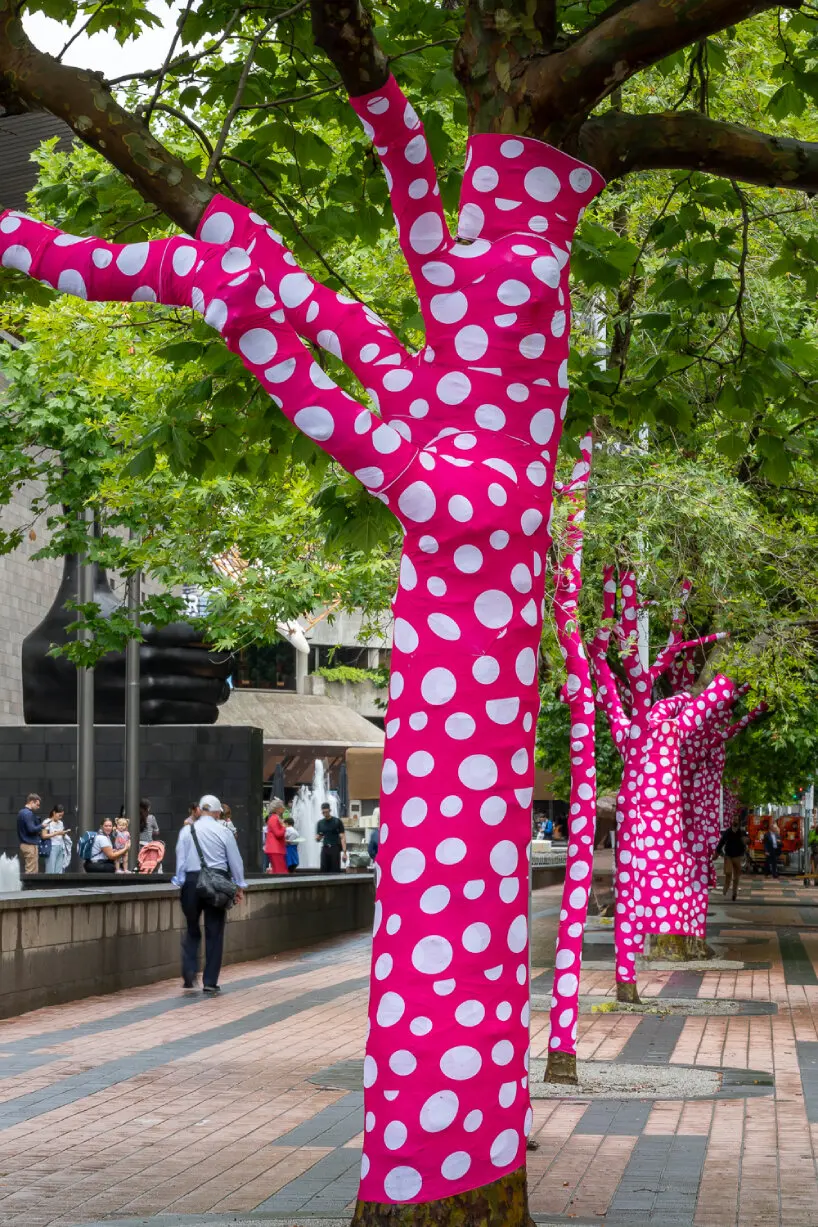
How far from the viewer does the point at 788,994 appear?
1727 cm

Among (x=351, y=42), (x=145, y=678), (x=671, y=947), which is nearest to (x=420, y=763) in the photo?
(x=351, y=42)

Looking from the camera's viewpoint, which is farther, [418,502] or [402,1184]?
[418,502]

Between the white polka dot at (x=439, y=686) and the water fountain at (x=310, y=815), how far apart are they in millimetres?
37082

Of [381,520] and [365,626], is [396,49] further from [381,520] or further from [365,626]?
[365,626]

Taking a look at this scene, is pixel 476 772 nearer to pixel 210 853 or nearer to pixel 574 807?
pixel 574 807

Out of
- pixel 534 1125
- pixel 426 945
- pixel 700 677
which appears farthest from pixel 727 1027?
pixel 426 945

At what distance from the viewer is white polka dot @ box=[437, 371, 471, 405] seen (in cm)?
544

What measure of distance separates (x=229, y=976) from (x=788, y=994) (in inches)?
228

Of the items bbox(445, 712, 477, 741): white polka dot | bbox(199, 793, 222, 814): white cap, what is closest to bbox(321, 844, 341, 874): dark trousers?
bbox(199, 793, 222, 814): white cap

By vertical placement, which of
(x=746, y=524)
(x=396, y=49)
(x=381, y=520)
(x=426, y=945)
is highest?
(x=396, y=49)

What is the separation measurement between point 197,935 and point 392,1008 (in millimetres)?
11845

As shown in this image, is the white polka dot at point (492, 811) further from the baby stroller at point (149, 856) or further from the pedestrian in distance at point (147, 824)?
the pedestrian in distance at point (147, 824)

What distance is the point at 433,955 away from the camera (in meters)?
5.10

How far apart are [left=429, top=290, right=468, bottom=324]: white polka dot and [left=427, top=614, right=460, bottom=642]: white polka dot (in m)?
0.96
